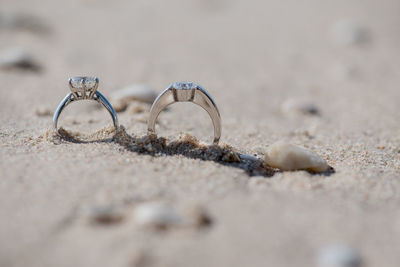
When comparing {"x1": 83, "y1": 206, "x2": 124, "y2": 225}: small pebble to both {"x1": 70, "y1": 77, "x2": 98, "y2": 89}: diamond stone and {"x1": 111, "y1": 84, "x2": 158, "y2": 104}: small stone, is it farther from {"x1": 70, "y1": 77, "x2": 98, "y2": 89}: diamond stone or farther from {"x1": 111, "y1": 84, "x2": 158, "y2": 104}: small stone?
{"x1": 111, "y1": 84, "x2": 158, "y2": 104}: small stone

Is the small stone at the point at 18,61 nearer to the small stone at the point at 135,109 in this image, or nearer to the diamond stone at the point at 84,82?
the small stone at the point at 135,109

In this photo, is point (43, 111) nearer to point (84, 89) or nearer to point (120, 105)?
point (120, 105)

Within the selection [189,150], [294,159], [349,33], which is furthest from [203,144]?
[349,33]

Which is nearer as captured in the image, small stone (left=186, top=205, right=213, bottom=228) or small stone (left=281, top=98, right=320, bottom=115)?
small stone (left=186, top=205, right=213, bottom=228)

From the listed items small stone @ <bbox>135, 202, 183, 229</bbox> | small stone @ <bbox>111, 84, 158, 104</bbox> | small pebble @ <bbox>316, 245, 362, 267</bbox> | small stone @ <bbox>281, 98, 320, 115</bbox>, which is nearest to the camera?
small pebble @ <bbox>316, 245, 362, 267</bbox>

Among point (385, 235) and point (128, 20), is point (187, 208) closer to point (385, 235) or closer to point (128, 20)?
point (385, 235)

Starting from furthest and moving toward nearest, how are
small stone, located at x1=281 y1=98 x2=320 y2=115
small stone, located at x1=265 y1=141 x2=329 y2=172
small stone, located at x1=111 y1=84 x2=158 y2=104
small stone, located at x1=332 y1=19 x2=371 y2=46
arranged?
small stone, located at x1=332 y1=19 x2=371 y2=46 → small stone, located at x1=281 y1=98 x2=320 y2=115 → small stone, located at x1=111 y1=84 x2=158 y2=104 → small stone, located at x1=265 y1=141 x2=329 y2=172

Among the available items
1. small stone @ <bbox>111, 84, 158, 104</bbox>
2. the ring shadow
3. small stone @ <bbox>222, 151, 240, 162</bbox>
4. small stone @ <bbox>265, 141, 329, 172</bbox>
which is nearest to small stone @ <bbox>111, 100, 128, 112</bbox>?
small stone @ <bbox>111, 84, 158, 104</bbox>
